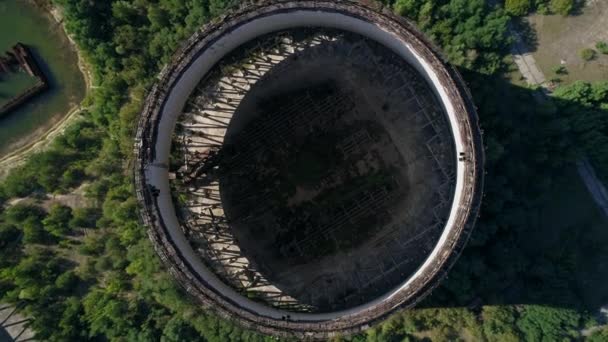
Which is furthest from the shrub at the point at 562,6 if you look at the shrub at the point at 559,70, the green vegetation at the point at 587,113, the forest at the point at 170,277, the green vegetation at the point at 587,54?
the green vegetation at the point at 587,113

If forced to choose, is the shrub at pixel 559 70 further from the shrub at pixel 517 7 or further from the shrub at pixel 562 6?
the shrub at pixel 517 7

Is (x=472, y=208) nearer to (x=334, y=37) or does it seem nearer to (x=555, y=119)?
(x=555, y=119)

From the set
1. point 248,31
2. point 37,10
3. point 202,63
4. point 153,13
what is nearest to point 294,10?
point 248,31

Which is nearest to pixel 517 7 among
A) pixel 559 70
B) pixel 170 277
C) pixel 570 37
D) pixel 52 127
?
pixel 570 37

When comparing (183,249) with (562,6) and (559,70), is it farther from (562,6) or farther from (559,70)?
(562,6)

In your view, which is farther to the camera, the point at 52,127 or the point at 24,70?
the point at 52,127

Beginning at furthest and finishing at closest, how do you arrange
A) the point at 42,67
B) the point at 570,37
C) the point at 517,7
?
the point at 42,67
the point at 570,37
the point at 517,7

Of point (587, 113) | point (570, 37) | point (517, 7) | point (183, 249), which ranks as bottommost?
point (587, 113)
